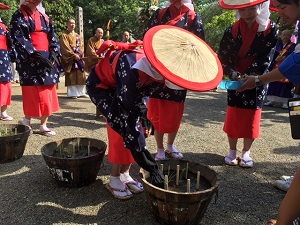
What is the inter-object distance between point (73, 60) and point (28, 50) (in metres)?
3.67

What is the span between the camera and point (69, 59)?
7.45 meters

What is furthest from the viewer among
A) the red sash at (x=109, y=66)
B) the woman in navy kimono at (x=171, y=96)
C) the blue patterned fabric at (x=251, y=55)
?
the woman in navy kimono at (x=171, y=96)

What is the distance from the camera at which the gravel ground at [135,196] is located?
8.10 feet

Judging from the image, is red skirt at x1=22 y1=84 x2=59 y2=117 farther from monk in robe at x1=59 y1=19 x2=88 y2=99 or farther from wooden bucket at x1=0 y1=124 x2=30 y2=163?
monk in robe at x1=59 y1=19 x2=88 y2=99

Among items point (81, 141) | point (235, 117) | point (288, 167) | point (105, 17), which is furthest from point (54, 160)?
point (105, 17)

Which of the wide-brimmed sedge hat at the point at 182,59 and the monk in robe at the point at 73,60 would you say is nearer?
the wide-brimmed sedge hat at the point at 182,59

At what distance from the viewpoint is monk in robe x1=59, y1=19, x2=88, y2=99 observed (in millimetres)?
7284

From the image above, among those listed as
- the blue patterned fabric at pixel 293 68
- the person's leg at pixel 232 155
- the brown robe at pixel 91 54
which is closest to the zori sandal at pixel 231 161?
the person's leg at pixel 232 155

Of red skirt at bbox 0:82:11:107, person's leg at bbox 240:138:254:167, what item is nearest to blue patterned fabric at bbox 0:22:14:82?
red skirt at bbox 0:82:11:107

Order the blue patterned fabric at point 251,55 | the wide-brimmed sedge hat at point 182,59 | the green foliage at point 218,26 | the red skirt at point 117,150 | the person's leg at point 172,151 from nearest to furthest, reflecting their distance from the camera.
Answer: the wide-brimmed sedge hat at point 182,59, the red skirt at point 117,150, the blue patterned fabric at point 251,55, the person's leg at point 172,151, the green foliage at point 218,26

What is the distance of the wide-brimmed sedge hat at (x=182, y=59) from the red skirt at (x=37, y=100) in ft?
8.58

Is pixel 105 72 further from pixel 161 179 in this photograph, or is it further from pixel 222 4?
pixel 222 4

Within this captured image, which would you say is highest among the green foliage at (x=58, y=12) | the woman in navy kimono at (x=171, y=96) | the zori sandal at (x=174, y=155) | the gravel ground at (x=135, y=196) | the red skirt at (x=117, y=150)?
the green foliage at (x=58, y=12)

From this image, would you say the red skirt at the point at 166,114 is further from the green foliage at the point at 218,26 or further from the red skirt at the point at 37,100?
the green foliage at the point at 218,26
